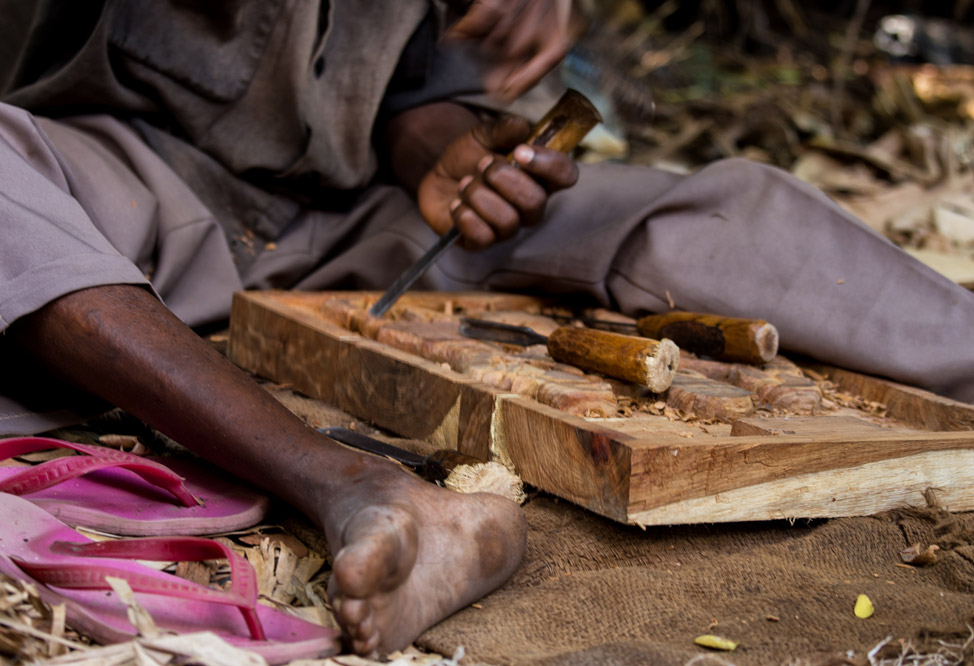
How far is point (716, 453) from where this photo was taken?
134 cm

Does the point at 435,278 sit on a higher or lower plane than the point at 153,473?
lower

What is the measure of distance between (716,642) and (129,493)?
3.07 ft

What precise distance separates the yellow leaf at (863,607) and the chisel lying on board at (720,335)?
2.16 feet

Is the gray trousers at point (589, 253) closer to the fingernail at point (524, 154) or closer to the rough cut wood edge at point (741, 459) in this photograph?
the fingernail at point (524, 154)

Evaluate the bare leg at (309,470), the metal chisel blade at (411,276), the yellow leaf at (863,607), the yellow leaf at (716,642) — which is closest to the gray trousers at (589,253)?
the bare leg at (309,470)

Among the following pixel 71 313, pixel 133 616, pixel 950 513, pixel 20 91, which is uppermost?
pixel 20 91

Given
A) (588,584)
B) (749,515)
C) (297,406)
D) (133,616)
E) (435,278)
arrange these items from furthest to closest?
(435,278) < (297,406) < (749,515) < (588,584) < (133,616)

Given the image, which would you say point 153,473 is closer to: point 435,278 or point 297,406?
point 297,406

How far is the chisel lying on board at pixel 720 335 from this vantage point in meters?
1.84

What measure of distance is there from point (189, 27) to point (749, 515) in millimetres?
1844

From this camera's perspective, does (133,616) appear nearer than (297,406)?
Yes

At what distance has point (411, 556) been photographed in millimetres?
1107

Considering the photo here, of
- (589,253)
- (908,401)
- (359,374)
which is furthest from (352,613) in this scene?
(589,253)

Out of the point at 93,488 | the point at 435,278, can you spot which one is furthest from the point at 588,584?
the point at 435,278
